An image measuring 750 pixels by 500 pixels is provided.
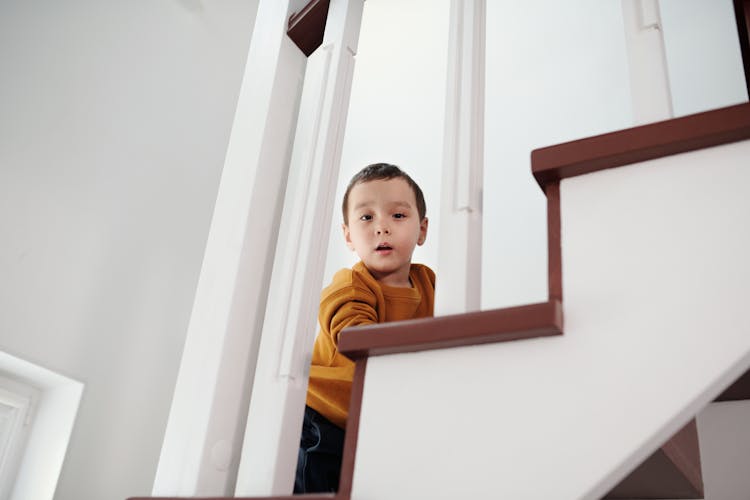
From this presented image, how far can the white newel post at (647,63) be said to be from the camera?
0.65 metres

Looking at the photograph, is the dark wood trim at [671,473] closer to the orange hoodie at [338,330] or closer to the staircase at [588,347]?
the staircase at [588,347]

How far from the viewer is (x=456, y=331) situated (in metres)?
0.60

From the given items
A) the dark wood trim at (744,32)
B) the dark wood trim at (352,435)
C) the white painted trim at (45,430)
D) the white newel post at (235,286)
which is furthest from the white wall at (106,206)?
the dark wood trim at (744,32)

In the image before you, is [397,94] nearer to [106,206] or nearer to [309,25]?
[106,206]

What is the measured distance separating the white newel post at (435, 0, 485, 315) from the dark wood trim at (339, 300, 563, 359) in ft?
0.14

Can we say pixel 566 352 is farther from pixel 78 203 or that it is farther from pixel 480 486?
pixel 78 203

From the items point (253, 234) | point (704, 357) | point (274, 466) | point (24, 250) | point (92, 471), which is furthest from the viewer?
point (92, 471)

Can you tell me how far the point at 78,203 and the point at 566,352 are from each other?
145 centimetres

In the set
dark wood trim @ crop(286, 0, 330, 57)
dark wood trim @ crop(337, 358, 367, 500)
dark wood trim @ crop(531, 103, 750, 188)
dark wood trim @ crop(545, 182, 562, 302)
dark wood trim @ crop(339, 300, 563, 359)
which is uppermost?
dark wood trim @ crop(286, 0, 330, 57)

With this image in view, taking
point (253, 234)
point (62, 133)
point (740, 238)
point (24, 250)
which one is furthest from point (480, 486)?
point (62, 133)

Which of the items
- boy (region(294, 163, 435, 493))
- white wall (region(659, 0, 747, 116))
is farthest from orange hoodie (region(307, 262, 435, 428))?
white wall (region(659, 0, 747, 116))

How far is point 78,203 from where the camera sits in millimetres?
1697

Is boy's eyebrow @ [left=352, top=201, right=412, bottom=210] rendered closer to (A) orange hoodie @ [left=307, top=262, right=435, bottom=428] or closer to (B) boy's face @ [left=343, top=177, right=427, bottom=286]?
(B) boy's face @ [left=343, top=177, right=427, bottom=286]

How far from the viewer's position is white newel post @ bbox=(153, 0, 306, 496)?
734 mm
